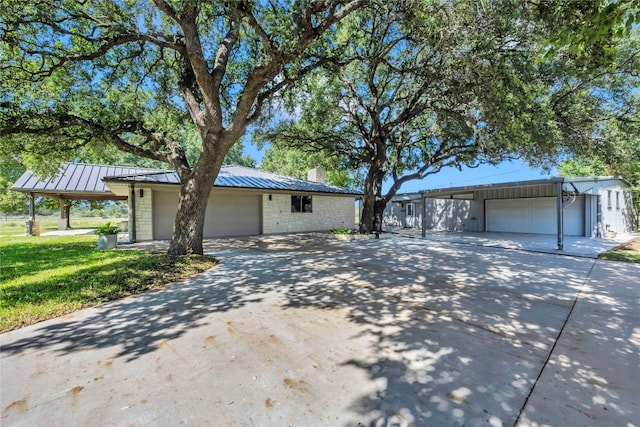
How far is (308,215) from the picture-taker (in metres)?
16.2

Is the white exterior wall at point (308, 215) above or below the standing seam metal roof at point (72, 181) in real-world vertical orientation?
below

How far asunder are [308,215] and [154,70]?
9.74 meters

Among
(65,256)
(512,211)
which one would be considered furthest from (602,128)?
(65,256)

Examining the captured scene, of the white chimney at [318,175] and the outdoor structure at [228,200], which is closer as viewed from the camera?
the outdoor structure at [228,200]

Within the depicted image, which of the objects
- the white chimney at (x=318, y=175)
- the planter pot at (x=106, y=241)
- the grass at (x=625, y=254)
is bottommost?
the grass at (x=625, y=254)

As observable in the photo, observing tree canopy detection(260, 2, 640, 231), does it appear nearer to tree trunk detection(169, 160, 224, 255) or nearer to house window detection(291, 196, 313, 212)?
house window detection(291, 196, 313, 212)

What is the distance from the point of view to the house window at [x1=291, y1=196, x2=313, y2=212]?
51.2 ft

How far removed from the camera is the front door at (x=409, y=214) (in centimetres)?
2156

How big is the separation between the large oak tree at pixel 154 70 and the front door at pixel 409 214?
1545cm

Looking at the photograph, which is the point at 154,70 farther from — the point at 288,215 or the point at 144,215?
the point at 288,215

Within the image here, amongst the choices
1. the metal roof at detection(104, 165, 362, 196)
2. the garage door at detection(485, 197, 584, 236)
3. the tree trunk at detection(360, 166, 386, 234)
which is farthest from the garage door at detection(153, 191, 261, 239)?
the garage door at detection(485, 197, 584, 236)

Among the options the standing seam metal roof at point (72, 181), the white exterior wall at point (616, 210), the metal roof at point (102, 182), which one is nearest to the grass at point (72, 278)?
the metal roof at point (102, 182)

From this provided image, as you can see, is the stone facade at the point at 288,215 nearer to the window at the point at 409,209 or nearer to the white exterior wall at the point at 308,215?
the white exterior wall at the point at 308,215

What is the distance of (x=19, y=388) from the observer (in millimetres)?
2273
